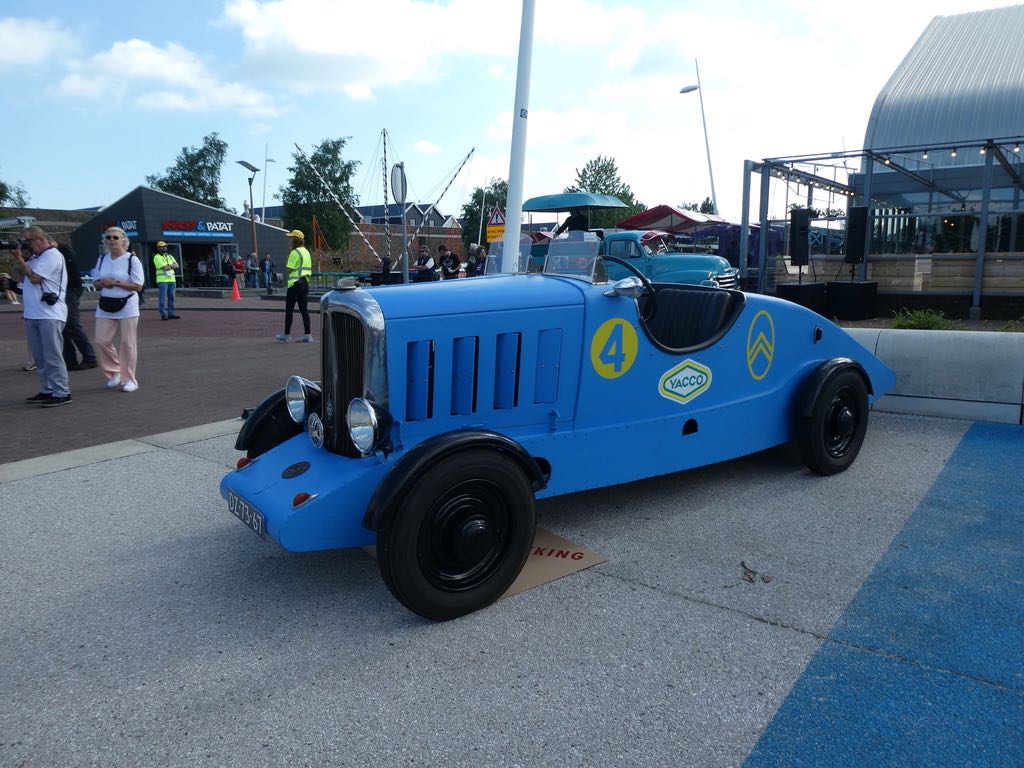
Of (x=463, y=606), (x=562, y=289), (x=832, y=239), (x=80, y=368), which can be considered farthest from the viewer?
(x=832, y=239)

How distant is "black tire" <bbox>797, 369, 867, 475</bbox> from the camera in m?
4.36

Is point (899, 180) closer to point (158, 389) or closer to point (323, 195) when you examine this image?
point (158, 389)

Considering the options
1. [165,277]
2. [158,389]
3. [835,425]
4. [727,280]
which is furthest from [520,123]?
[165,277]

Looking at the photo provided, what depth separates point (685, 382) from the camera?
3.85m

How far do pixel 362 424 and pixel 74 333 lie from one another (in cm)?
769

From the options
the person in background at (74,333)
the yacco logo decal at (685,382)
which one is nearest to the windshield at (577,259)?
the yacco logo decal at (685,382)

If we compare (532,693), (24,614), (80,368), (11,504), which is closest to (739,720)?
(532,693)

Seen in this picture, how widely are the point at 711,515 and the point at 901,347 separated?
324 centimetres

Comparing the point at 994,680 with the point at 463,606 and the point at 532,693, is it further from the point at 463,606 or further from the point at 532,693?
the point at 463,606

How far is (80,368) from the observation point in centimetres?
897

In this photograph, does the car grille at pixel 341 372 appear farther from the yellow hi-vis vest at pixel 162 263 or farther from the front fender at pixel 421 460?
the yellow hi-vis vest at pixel 162 263

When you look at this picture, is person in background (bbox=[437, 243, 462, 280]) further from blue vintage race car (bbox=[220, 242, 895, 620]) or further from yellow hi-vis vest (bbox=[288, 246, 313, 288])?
blue vintage race car (bbox=[220, 242, 895, 620])

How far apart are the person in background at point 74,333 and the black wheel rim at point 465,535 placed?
7477 mm

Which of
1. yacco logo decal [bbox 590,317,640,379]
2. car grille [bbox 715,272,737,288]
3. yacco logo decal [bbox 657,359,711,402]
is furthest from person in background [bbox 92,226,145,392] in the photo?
car grille [bbox 715,272,737,288]
